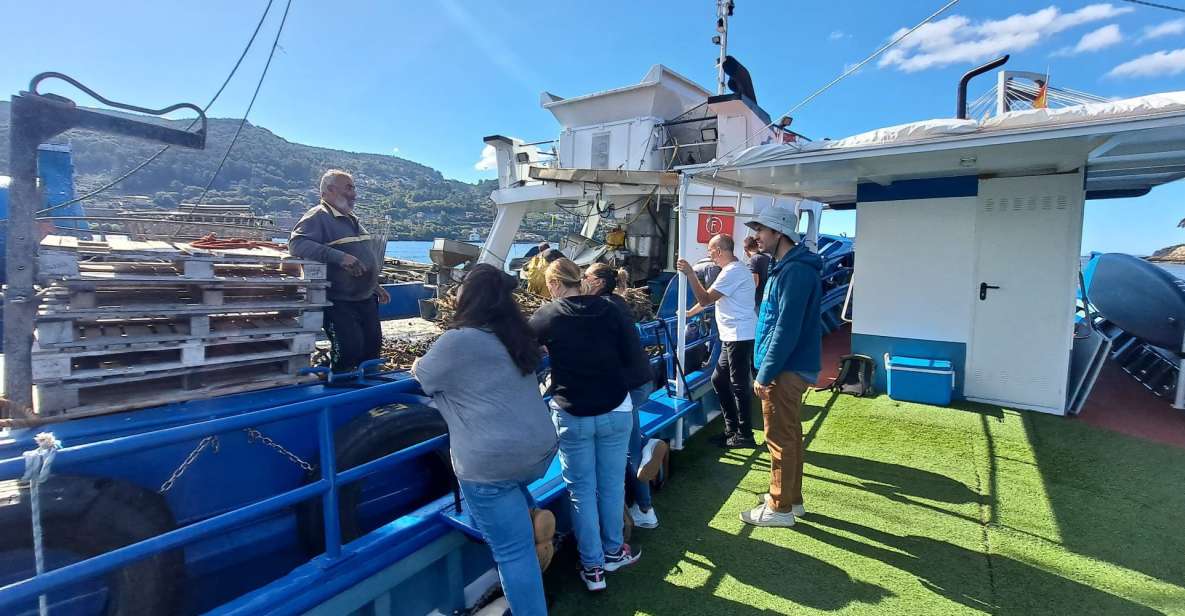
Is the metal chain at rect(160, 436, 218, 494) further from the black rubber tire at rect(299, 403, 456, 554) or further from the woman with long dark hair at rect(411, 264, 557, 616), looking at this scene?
the woman with long dark hair at rect(411, 264, 557, 616)

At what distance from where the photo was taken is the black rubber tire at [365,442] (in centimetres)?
267

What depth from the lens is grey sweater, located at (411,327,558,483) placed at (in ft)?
6.69

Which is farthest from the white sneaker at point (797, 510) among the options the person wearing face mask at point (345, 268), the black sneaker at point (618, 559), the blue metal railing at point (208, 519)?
the person wearing face mask at point (345, 268)

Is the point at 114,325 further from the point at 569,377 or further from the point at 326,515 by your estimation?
the point at 569,377

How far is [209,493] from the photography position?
246 centimetres

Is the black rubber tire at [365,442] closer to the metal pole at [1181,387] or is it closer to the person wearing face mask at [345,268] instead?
the person wearing face mask at [345,268]

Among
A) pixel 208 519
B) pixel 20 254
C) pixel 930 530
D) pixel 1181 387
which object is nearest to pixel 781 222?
pixel 930 530

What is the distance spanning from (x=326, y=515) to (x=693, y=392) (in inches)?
135

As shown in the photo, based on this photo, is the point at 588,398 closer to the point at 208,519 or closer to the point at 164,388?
the point at 208,519

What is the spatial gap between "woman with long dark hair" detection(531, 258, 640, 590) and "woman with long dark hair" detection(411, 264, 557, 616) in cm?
33

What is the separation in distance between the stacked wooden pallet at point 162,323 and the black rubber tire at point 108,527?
0.46 meters

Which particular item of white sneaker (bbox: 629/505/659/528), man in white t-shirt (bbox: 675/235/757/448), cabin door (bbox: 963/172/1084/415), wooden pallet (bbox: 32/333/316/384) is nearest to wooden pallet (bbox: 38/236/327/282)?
wooden pallet (bbox: 32/333/316/384)

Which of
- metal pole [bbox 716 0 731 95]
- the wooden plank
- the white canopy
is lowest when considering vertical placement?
the wooden plank

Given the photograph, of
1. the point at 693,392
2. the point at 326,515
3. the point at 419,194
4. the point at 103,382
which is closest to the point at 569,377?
the point at 326,515
